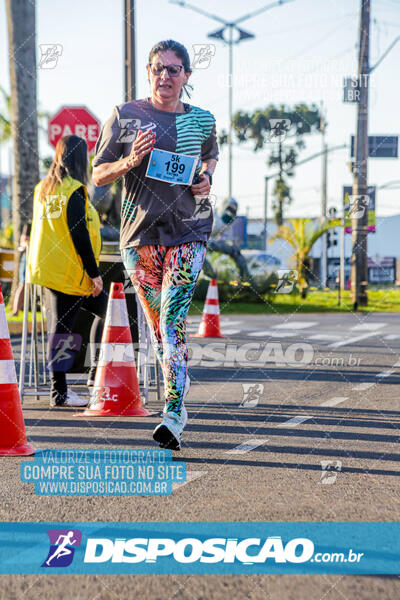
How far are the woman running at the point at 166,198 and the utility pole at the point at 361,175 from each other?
1857 centimetres

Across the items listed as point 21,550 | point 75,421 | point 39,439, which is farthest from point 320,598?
point 75,421

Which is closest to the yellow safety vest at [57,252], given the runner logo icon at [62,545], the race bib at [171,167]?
the race bib at [171,167]

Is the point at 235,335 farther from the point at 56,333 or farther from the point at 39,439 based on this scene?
the point at 39,439

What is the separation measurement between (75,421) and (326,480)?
223cm

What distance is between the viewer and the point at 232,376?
8836 mm

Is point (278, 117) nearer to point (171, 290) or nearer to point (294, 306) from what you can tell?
point (294, 306)

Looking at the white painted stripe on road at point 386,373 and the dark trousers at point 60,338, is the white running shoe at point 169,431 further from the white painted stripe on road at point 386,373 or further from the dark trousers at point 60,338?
the white painted stripe on road at point 386,373

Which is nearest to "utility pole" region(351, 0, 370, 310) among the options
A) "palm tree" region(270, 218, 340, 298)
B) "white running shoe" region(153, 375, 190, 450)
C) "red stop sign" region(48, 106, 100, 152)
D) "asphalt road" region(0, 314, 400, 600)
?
"palm tree" region(270, 218, 340, 298)

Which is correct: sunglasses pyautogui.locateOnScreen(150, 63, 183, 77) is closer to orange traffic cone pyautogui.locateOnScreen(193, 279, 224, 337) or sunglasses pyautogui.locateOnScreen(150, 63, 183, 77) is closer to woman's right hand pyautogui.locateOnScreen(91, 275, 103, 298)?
woman's right hand pyautogui.locateOnScreen(91, 275, 103, 298)

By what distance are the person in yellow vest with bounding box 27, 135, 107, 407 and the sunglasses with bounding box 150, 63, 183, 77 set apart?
70.8 inches

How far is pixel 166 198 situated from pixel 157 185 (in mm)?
80

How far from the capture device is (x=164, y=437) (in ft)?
14.6

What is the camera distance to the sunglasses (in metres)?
4.77

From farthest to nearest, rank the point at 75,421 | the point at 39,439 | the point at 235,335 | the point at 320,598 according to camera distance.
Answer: the point at 235,335, the point at 75,421, the point at 39,439, the point at 320,598
